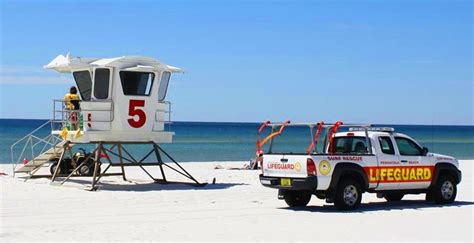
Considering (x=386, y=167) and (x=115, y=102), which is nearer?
(x=386, y=167)

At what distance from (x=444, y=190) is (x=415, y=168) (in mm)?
1029

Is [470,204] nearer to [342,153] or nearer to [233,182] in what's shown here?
[342,153]

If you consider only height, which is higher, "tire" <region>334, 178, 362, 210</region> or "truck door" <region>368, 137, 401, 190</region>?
"truck door" <region>368, 137, 401, 190</region>

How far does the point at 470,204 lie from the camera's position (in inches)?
731

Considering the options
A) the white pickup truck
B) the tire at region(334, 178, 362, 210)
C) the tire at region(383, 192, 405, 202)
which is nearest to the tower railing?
the white pickup truck

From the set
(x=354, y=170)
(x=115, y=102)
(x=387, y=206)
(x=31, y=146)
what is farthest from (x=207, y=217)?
(x=31, y=146)

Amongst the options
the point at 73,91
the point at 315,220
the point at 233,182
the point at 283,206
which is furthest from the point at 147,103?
the point at 315,220

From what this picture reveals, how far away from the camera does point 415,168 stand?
18172 millimetres

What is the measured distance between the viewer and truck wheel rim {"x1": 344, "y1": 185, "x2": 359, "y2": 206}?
A: 16.9 metres

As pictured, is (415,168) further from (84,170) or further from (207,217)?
(84,170)

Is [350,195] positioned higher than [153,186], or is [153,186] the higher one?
[350,195]

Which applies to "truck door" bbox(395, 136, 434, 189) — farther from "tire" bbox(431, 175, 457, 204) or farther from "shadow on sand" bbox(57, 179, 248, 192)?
"shadow on sand" bbox(57, 179, 248, 192)

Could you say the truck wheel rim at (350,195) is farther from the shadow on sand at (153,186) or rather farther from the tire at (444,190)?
the shadow on sand at (153,186)

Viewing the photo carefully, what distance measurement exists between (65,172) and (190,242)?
14.9 meters
